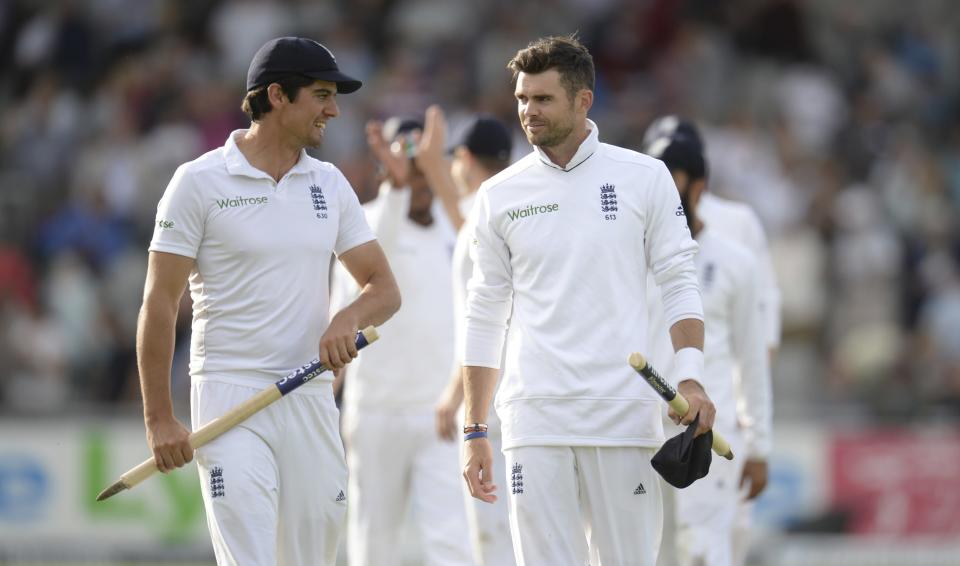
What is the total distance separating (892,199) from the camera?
16.1 m

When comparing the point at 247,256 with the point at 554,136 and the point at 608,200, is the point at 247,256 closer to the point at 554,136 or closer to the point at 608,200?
the point at 554,136

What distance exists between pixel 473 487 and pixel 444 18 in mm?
12186

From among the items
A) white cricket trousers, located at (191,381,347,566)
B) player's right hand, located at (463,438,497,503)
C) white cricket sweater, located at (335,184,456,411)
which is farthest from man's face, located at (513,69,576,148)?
white cricket sweater, located at (335,184,456,411)

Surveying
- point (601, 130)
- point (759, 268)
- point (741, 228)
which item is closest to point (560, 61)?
point (759, 268)

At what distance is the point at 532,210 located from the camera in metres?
6.24

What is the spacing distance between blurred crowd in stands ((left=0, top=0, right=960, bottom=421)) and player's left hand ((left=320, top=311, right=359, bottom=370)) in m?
7.97

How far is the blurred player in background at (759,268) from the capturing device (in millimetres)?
8086

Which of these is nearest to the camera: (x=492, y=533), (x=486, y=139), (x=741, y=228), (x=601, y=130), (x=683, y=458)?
(x=683, y=458)

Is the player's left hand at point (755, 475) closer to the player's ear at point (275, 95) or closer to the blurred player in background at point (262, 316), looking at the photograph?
the blurred player in background at point (262, 316)

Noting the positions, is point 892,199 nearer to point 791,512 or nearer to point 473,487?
point 791,512

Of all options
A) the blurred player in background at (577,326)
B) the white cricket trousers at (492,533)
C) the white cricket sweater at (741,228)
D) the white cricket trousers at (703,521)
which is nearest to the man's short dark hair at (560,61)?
the blurred player in background at (577,326)

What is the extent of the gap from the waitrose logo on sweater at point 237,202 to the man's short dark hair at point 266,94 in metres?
0.35

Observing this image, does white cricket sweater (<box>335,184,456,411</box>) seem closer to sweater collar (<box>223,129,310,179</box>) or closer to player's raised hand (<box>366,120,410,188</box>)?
player's raised hand (<box>366,120,410,188</box>)

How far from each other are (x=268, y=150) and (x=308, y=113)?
0.70ft
